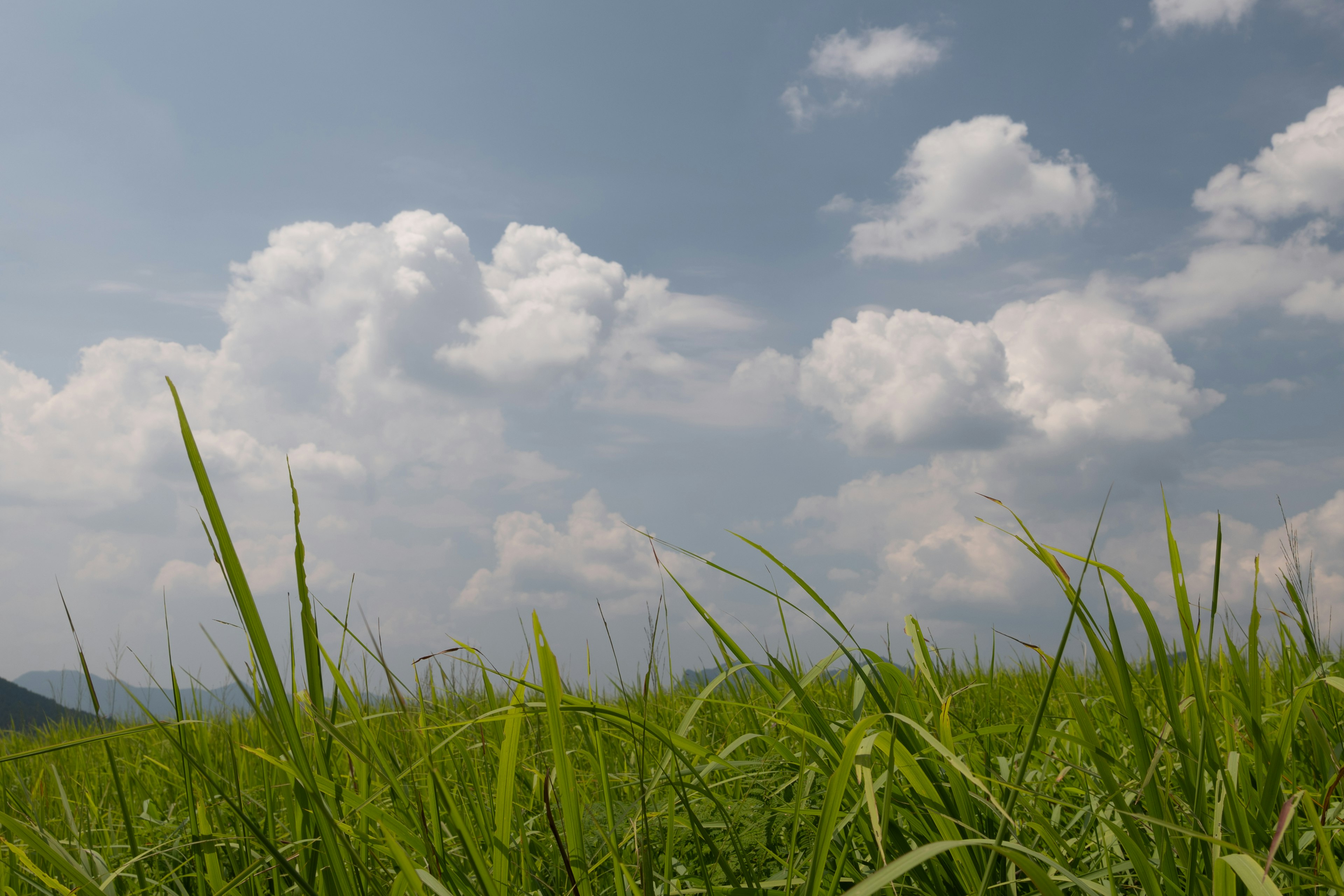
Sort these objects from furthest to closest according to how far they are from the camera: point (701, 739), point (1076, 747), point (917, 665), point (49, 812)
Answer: point (49, 812) → point (701, 739) → point (1076, 747) → point (917, 665)

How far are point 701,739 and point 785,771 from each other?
117 cm

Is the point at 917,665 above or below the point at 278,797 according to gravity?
above

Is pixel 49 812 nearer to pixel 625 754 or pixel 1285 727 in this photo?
pixel 625 754

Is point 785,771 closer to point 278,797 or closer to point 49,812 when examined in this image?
point 278,797

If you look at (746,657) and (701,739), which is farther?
(701,739)

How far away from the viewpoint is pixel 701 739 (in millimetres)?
3068

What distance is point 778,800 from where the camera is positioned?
5.95 ft

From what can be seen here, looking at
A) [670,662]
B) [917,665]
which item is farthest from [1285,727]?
[670,662]

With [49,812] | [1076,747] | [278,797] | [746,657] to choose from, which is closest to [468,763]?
[746,657]

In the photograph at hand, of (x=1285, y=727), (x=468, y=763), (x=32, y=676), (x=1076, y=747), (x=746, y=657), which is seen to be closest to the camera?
(x=1285, y=727)

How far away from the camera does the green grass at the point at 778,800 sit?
112 centimetres

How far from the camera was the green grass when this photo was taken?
44.1 inches

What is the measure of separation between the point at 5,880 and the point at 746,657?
1.65m

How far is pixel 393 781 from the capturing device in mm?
1236
